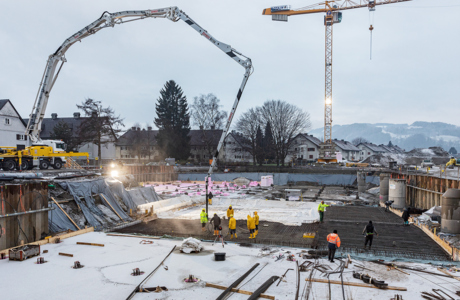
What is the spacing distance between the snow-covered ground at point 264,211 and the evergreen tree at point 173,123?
1474 inches

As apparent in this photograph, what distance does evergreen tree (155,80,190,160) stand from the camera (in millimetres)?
63219

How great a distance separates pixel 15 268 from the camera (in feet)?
35.2

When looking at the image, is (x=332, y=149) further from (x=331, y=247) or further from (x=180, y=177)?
(x=331, y=247)

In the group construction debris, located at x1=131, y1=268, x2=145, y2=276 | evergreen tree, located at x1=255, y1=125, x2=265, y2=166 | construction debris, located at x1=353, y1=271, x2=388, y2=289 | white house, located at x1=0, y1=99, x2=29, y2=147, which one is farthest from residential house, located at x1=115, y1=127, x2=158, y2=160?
construction debris, located at x1=353, y1=271, x2=388, y2=289

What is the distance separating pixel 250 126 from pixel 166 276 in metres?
55.7

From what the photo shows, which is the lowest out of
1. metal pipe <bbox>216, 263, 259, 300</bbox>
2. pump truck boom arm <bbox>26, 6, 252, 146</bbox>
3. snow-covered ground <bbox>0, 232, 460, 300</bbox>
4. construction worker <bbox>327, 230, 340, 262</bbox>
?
snow-covered ground <bbox>0, 232, 460, 300</bbox>

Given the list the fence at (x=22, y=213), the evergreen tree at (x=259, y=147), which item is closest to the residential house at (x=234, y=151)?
the evergreen tree at (x=259, y=147)

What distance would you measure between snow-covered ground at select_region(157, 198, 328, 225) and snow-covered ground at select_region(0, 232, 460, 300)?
7.27 metres

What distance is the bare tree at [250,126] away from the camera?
62.6m

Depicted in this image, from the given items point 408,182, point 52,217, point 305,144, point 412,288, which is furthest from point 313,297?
point 305,144

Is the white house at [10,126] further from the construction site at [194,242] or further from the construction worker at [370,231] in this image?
the construction worker at [370,231]

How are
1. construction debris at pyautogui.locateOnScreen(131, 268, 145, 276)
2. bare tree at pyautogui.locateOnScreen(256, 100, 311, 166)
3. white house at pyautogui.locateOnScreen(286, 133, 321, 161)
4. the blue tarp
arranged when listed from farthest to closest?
white house at pyautogui.locateOnScreen(286, 133, 321, 161) < bare tree at pyautogui.locateOnScreen(256, 100, 311, 166) < the blue tarp < construction debris at pyautogui.locateOnScreen(131, 268, 145, 276)

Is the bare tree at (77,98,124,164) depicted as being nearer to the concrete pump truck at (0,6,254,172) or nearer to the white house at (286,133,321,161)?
the concrete pump truck at (0,6,254,172)

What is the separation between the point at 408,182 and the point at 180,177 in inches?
1178
